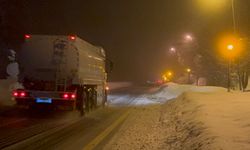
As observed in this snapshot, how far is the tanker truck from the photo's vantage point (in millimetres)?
19594

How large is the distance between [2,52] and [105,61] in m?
18.4

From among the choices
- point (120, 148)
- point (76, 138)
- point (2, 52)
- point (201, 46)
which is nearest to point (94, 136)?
point (76, 138)

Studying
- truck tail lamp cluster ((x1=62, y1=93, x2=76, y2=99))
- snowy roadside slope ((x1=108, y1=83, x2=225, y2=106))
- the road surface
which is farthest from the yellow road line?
snowy roadside slope ((x1=108, y1=83, x2=225, y2=106))

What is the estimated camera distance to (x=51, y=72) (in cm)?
2025

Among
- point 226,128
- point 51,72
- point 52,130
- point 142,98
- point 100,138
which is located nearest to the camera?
point 226,128

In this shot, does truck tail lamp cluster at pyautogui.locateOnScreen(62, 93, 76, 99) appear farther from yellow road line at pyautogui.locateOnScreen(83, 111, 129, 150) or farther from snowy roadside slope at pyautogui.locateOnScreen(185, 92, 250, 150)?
snowy roadside slope at pyautogui.locateOnScreen(185, 92, 250, 150)

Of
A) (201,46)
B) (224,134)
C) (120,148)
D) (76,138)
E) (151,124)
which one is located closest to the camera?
(224,134)

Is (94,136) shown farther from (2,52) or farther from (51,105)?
(2,52)

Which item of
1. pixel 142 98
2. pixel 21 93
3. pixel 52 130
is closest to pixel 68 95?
pixel 21 93

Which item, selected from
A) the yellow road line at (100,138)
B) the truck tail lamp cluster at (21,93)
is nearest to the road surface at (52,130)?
the yellow road line at (100,138)

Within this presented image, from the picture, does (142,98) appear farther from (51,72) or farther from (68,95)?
(68,95)

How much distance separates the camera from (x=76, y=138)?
1368 cm

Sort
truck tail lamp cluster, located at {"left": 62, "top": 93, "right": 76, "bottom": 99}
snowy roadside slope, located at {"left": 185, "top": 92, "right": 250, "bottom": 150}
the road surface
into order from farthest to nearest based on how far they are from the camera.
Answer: truck tail lamp cluster, located at {"left": 62, "top": 93, "right": 76, "bottom": 99} → the road surface → snowy roadside slope, located at {"left": 185, "top": 92, "right": 250, "bottom": 150}

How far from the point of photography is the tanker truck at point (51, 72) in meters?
19.6
